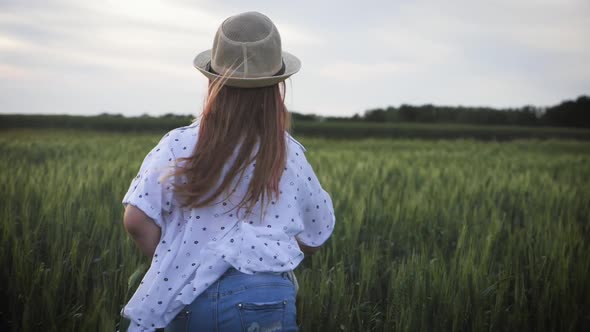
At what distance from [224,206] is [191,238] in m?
0.11

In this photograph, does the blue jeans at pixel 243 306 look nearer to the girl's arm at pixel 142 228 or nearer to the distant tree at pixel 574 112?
the girl's arm at pixel 142 228

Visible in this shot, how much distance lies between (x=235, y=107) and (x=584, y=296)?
2.04 meters

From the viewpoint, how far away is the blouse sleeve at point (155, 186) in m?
1.28

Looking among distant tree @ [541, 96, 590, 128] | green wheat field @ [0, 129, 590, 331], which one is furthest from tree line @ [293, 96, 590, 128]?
green wheat field @ [0, 129, 590, 331]

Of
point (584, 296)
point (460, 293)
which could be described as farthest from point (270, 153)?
point (584, 296)

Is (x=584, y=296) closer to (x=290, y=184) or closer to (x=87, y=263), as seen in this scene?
(x=290, y=184)

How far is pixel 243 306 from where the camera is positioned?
1.15 metres

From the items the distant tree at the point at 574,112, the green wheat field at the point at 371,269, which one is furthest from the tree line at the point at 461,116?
the green wheat field at the point at 371,269

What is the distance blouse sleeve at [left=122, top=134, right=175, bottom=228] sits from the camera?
4.19 feet

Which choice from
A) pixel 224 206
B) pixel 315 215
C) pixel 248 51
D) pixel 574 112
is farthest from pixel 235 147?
pixel 574 112

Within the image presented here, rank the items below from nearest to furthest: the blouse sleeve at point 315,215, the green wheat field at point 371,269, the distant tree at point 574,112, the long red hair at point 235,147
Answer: the long red hair at point 235,147, the blouse sleeve at point 315,215, the green wheat field at point 371,269, the distant tree at point 574,112

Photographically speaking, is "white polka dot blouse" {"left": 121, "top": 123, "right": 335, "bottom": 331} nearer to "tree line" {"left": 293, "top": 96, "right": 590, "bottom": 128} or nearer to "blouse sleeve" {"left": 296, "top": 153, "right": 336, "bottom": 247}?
"blouse sleeve" {"left": 296, "top": 153, "right": 336, "bottom": 247}

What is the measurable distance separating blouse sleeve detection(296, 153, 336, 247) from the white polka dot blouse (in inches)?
5.3

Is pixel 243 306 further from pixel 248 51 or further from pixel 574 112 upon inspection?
pixel 574 112
